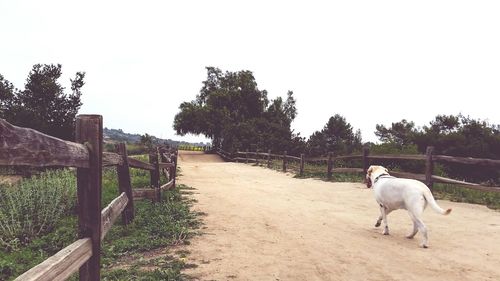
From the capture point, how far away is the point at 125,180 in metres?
6.40

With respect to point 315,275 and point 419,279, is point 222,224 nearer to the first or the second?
point 315,275

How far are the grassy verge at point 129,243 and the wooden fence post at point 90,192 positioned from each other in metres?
1.14

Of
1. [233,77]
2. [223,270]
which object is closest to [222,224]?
[223,270]

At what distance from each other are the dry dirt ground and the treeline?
1467 centimetres

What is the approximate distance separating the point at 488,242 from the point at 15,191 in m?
9.15

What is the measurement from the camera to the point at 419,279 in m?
4.59

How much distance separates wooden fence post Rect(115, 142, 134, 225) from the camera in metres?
6.38

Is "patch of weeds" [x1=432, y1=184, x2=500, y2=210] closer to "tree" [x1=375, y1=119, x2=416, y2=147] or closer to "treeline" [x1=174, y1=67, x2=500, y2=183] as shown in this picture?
"treeline" [x1=174, y1=67, x2=500, y2=183]

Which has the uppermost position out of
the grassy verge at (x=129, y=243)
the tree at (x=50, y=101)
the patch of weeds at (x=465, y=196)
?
the tree at (x=50, y=101)

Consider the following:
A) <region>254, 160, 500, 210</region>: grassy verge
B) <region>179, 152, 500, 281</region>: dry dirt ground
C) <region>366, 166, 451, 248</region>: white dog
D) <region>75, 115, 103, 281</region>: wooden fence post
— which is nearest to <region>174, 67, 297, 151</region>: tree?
<region>254, 160, 500, 210</region>: grassy verge

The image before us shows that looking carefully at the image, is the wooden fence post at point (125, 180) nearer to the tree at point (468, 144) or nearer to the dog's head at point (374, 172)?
the dog's head at point (374, 172)

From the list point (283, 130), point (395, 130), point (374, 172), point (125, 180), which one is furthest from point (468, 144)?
point (125, 180)

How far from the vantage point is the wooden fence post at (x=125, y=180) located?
6375 mm

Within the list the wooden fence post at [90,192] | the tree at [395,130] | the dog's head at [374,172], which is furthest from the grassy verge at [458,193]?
the tree at [395,130]
